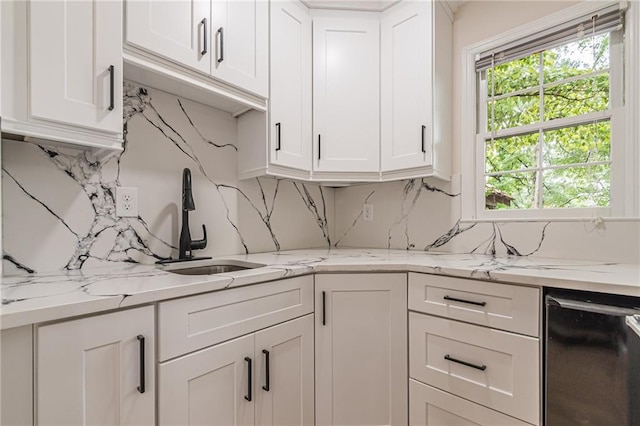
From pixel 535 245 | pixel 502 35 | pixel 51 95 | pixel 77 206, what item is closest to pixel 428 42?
pixel 502 35

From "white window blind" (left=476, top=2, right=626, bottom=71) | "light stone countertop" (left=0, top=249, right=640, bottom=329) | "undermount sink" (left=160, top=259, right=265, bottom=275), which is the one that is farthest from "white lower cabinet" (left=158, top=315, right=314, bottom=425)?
"white window blind" (left=476, top=2, right=626, bottom=71)

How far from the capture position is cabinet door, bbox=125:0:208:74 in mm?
1251

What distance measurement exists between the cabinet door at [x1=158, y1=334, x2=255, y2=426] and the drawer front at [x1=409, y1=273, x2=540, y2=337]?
754 mm

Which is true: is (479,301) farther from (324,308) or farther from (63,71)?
(63,71)

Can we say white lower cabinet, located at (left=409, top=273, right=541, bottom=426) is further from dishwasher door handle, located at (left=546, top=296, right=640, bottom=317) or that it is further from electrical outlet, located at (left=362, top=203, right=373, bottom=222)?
electrical outlet, located at (left=362, top=203, right=373, bottom=222)

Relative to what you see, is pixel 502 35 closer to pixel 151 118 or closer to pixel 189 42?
pixel 189 42

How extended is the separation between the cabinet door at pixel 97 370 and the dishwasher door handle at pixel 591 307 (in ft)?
4.24

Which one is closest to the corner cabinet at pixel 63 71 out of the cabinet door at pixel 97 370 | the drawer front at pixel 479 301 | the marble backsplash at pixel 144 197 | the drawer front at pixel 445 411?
the marble backsplash at pixel 144 197

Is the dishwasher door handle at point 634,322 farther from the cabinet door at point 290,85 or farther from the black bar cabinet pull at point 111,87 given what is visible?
the black bar cabinet pull at point 111,87

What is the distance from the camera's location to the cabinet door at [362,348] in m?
1.53

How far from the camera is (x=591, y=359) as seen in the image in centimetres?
105

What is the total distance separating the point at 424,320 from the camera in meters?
1.46

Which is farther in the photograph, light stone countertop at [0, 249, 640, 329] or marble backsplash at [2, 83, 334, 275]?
marble backsplash at [2, 83, 334, 275]

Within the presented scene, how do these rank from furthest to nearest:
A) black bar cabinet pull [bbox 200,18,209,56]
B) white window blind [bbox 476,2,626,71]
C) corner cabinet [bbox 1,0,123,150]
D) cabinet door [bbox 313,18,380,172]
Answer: cabinet door [bbox 313,18,380,172] < white window blind [bbox 476,2,626,71] < black bar cabinet pull [bbox 200,18,209,56] < corner cabinet [bbox 1,0,123,150]
